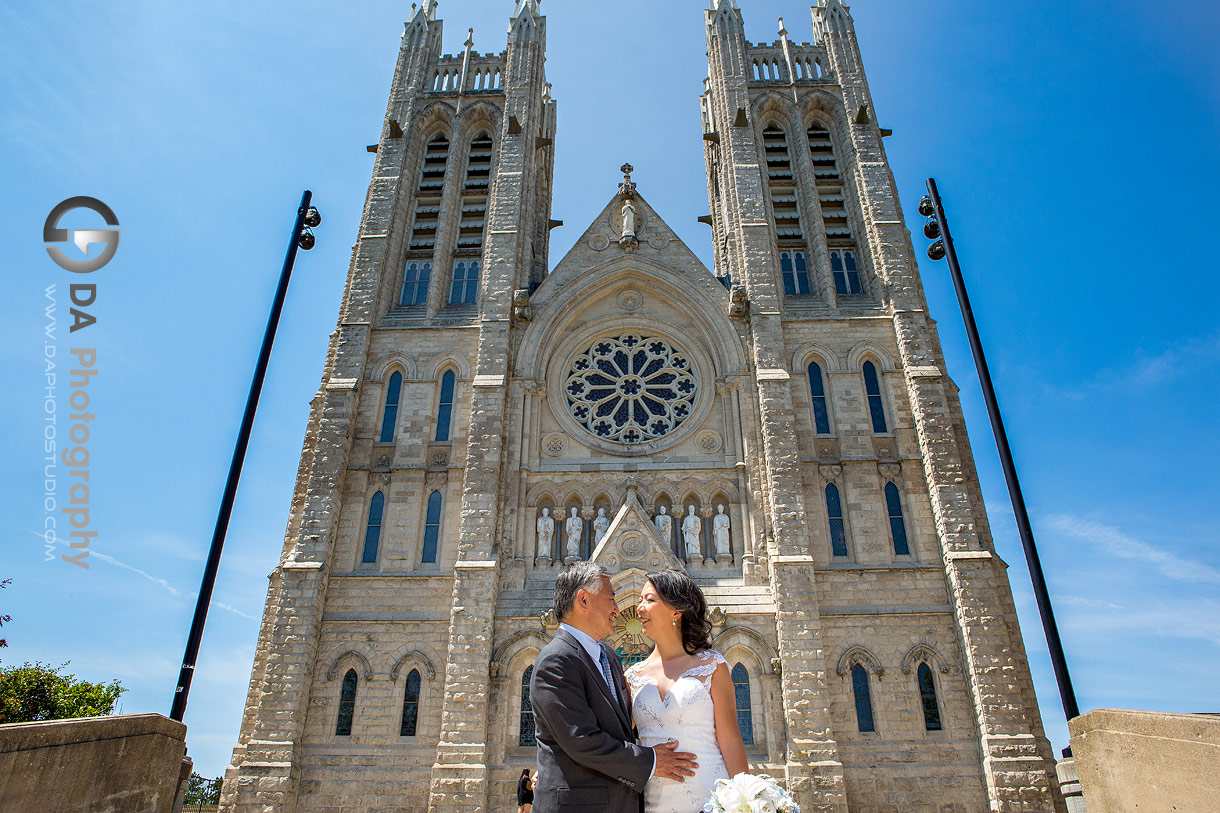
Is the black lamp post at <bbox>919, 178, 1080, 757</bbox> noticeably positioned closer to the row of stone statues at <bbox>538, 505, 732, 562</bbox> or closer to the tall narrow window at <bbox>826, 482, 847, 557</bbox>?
the tall narrow window at <bbox>826, 482, 847, 557</bbox>

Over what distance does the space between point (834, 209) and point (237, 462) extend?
59.0 ft

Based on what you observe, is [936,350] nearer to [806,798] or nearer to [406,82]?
[806,798]

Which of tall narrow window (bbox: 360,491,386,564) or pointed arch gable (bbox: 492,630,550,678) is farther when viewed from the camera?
tall narrow window (bbox: 360,491,386,564)

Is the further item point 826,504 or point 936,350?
point 936,350

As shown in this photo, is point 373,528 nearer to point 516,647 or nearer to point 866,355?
point 516,647

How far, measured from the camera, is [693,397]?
63.9ft

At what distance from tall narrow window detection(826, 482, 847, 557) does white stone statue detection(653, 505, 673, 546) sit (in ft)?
11.8

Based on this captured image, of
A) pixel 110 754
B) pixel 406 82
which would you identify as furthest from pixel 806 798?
pixel 406 82

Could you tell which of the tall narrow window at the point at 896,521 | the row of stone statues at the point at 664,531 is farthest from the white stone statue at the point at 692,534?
the tall narrow window at the point at 896,521

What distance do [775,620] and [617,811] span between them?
12635mm

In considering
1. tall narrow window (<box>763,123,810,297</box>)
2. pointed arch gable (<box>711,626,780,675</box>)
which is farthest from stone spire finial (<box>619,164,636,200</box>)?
pointed arch gable (<box>711,626,780,675</box>)

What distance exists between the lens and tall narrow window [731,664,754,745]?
1488 centimetres

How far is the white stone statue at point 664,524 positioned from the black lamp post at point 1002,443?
7117 mm

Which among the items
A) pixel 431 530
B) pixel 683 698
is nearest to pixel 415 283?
pixel 431 530
